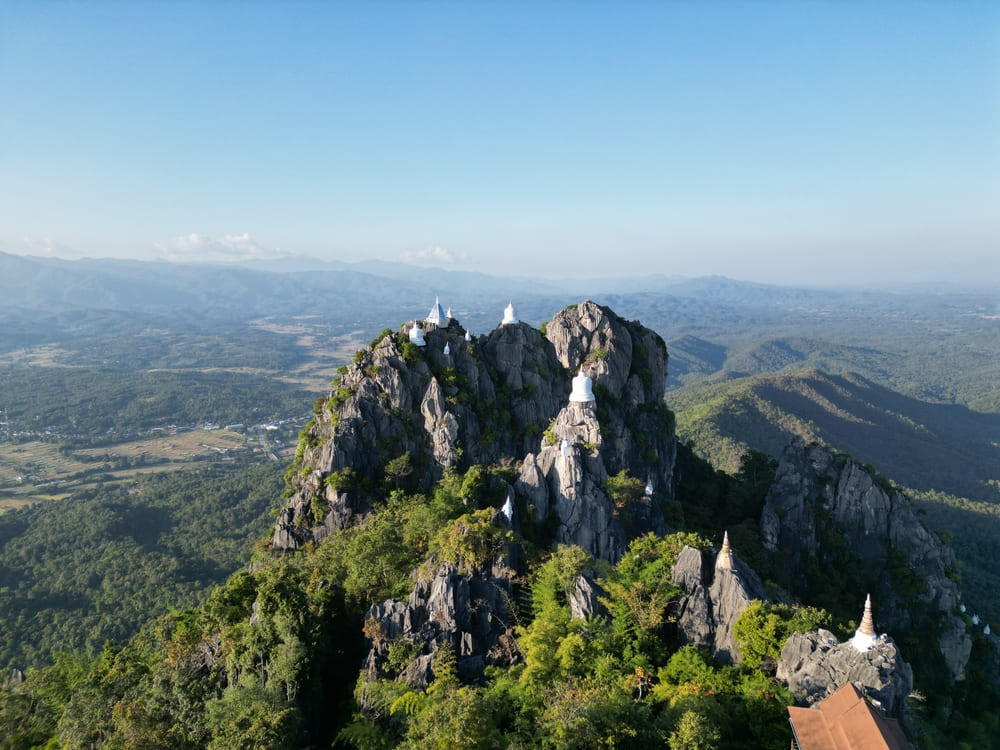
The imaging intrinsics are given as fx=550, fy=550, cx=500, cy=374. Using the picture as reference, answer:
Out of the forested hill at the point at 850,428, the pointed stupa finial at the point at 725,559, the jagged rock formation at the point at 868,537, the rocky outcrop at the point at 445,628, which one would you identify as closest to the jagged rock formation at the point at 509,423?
the rocky outcrop at the point at 445,628

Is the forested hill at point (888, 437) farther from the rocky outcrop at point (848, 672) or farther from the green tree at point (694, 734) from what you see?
the green tree at point (694, 734)

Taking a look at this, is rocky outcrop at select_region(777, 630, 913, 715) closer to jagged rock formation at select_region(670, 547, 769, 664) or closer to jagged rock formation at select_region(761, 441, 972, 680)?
jagged rock formation at select_region(670, 547, 769, 664)

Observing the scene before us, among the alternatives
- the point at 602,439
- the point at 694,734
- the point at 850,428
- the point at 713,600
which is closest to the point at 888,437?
the point at 850,428

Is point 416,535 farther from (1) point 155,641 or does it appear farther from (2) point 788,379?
(2) point 788,379

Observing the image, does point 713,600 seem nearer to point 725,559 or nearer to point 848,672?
point 725,559

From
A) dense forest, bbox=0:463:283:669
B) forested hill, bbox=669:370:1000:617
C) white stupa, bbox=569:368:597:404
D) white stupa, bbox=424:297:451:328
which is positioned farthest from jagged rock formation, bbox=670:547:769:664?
forested hill, bbox=669:370:1000:617
